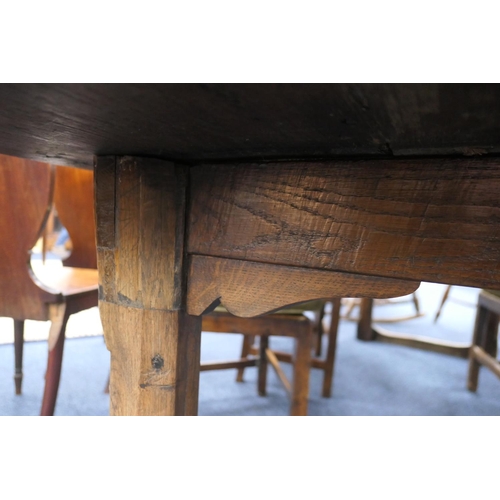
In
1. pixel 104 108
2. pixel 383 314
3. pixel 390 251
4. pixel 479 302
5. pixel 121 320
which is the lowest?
pixel 383 314

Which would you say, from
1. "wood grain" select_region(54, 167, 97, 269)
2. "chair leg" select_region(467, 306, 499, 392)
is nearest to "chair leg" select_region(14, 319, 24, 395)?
"wood grain" select_region(54, 167, 97, 269)

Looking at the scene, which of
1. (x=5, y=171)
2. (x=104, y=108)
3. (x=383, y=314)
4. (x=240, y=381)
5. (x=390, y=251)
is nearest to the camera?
(x=104, y=108)

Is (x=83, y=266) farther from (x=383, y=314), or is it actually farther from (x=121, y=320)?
(x=383, y=314)

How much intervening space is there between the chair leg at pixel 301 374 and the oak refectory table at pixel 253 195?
2.37ft

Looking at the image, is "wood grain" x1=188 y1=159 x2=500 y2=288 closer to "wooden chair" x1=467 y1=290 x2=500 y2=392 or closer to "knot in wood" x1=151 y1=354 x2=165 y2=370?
→ "knot in wood" x1=151 y1=354 x2=165 y2=370

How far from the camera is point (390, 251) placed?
17.3 inches

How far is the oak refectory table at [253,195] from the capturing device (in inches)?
12.2

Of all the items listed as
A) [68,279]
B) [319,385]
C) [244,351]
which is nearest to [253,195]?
[68,279]

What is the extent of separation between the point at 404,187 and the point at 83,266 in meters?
1.63

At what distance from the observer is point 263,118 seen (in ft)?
1.12

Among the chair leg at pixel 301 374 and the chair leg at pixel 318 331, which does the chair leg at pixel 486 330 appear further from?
the chair leg at pixel 301 374

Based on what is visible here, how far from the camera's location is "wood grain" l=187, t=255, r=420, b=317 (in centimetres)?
46

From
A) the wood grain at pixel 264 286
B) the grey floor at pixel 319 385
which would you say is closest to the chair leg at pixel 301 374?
the grey floor at pixel 319 385
